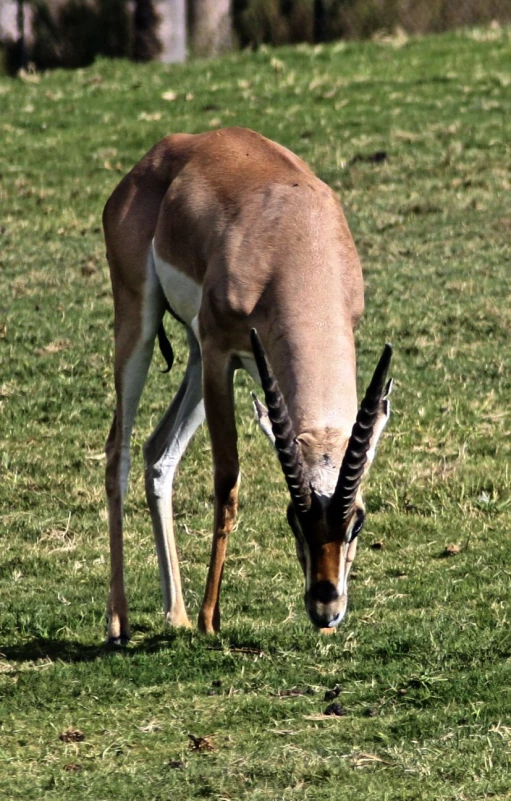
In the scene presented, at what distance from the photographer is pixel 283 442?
519 centimetres

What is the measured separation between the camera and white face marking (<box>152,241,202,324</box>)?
6.65 m

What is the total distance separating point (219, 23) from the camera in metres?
26.1

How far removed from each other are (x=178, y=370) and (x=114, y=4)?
1917 cm

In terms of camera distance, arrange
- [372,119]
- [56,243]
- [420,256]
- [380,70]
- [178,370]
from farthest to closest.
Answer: [380,70]
[372,119]
[56,243]
[420,256]
[178,370]

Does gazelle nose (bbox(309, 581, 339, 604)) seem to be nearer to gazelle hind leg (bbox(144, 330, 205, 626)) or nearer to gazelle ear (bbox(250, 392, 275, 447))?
gazelle ear (bbox(250, 392, 275, 447))

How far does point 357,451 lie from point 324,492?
20cm

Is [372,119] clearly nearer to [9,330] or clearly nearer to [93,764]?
[9,330]

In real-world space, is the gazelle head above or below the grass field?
above

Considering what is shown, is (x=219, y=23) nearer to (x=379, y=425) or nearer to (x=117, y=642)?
(x=117, y=642)

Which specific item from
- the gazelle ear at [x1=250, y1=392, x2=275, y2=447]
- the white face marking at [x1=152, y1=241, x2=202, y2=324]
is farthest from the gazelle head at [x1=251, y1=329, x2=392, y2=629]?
the white face marking at [x1=152, y1=241, x2=202, y2=324]

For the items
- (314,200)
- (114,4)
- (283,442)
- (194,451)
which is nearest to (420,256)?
(194,451)

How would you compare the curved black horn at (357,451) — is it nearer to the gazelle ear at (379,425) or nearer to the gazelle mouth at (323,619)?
the gazelle ear at (379,425)

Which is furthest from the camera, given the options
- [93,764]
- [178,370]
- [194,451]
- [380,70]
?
[380,70]

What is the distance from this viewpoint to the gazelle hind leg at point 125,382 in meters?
6.82
